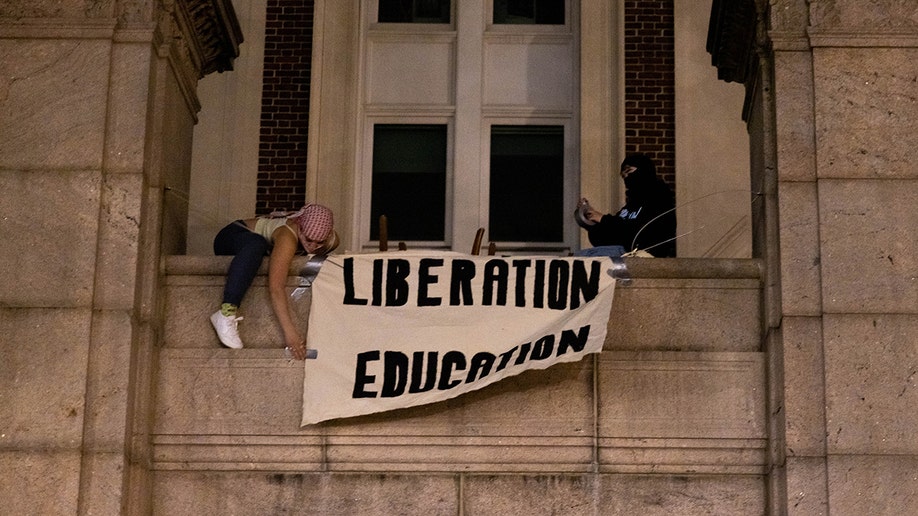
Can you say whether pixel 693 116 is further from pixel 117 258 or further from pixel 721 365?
pixel 117 258

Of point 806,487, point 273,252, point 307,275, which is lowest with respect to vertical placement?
point 806,487

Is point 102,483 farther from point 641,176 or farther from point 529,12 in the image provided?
point 529,12

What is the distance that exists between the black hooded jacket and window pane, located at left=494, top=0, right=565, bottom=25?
4938mm

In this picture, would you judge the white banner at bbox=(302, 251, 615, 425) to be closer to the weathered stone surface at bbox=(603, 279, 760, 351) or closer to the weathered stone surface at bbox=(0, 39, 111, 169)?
the weathered stone surface at bbox=(603, 279, 760, 351)

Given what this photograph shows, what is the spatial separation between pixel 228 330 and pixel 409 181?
19.3 feet

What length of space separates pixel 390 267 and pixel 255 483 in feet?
5.80

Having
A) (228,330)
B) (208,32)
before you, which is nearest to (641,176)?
(228,330)

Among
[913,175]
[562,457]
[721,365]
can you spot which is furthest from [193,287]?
[913,175]

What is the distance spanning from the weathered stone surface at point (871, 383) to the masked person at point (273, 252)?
11.9 feet

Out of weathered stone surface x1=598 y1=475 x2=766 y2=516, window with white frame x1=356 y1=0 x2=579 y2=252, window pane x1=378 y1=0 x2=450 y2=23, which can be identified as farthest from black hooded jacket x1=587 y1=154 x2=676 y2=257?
window pane x1=378 y1=0 x2=450 y2=23

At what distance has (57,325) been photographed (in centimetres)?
1175

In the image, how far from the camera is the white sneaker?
39.3 ft

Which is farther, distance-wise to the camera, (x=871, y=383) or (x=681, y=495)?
(x=681, y=495)

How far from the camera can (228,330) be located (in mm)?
11992
